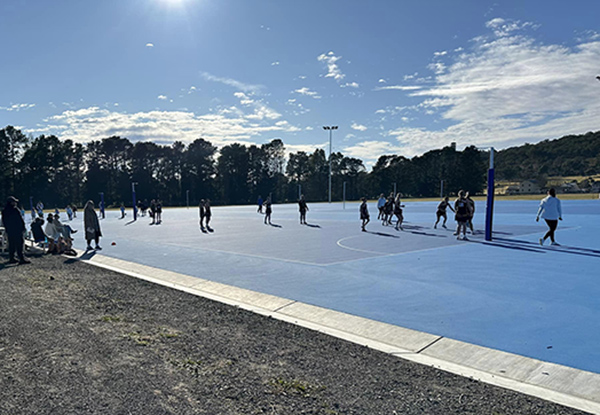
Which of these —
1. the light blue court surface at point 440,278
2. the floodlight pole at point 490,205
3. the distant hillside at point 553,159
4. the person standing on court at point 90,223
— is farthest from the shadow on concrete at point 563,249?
the distant hillside at point 553,159

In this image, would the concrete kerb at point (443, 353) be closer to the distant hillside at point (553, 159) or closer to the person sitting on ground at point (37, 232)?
the person sitting on ground at point (37, 232)

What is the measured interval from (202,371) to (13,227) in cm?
1012

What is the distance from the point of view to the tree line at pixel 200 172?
8081 centimetres

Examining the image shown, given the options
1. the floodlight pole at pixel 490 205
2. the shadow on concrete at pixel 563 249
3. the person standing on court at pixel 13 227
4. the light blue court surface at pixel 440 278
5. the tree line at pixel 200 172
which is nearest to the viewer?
the light blue court surface at pixel 440 278

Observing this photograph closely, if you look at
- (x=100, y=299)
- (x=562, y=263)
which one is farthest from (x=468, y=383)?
(x=562, y=263)

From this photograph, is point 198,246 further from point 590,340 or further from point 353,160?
point 353,160

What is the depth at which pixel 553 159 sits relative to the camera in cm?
14725

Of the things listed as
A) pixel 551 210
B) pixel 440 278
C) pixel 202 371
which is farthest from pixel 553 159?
pixel 202 371

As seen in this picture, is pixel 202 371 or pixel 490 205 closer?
pixel 202 371

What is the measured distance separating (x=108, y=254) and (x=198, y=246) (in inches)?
116

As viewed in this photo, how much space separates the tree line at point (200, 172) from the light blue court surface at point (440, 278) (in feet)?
227

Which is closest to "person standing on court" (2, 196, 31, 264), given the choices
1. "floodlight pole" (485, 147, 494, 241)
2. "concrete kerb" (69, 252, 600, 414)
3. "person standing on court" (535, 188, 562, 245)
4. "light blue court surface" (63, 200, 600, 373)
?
"light blue court surface" (63, 200, 600, 373)

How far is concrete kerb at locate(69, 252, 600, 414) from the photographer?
409 centimetres

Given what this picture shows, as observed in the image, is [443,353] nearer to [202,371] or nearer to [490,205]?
[202,371]
